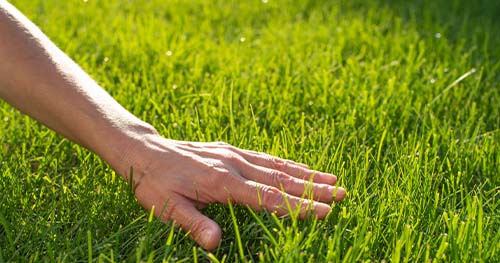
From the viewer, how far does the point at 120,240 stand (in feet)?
5.84

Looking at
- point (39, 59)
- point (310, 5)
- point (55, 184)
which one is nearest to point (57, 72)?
point (39, 59)

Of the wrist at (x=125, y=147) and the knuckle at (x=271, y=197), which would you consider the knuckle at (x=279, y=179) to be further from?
the wrist at (x=125, y=147)

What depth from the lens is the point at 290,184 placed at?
5.92ft

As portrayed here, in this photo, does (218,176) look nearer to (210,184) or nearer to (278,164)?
(210,184)

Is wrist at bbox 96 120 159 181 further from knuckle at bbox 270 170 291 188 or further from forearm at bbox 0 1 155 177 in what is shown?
knuckle at bbox 270 170 291 188

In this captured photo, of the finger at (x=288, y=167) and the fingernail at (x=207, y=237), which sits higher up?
the finger at (x=288, y=167)

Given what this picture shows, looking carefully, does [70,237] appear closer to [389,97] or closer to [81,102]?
[81,102]

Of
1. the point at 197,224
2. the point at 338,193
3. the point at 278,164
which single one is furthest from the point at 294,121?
the point at 197,224

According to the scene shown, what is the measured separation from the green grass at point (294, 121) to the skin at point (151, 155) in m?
0.06

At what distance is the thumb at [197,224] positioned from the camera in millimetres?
1678

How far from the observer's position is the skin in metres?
1.75

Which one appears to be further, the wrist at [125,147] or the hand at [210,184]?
the wrist at [125,147]

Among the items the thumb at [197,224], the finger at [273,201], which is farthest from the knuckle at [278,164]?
the thumb at [197,224]

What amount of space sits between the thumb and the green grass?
4 centimetres
